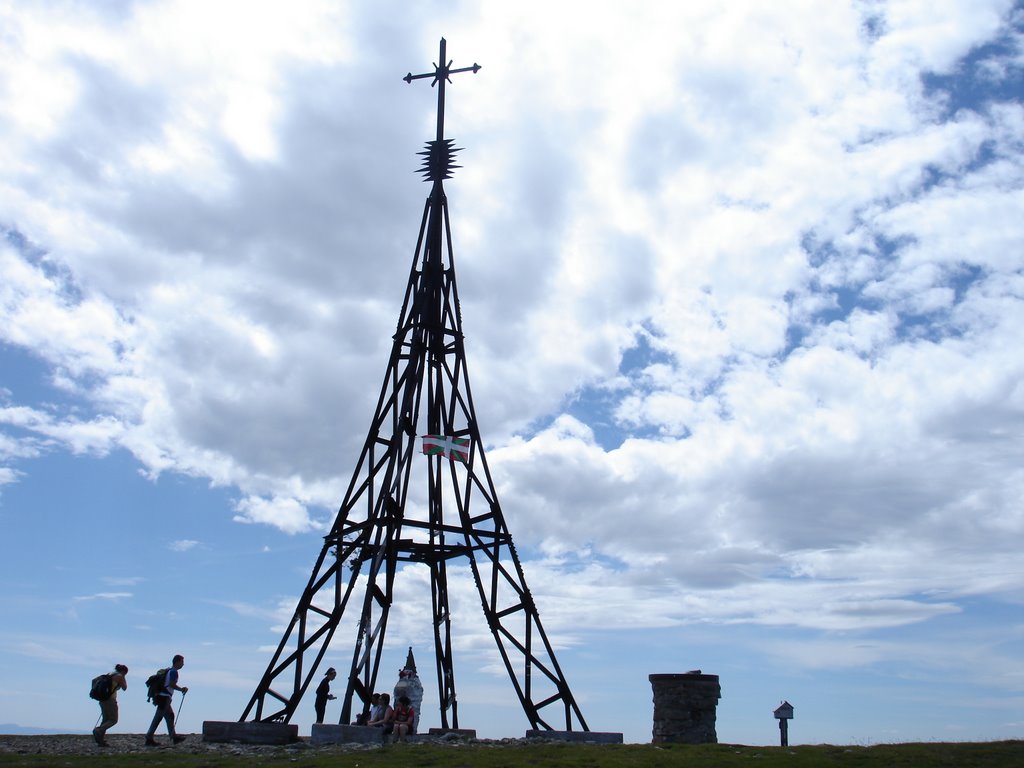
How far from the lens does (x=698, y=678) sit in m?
18.9

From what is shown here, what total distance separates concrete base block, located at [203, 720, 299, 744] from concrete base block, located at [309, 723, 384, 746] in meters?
0.92

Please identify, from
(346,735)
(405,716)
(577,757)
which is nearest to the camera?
Answer: (577,757)

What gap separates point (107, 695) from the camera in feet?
54.3

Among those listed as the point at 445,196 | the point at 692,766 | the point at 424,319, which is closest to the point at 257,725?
the point at 692,766

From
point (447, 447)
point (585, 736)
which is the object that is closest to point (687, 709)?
point (585, 736)

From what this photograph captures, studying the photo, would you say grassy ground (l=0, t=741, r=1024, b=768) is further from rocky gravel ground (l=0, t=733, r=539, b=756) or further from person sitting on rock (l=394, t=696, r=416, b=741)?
person sitting on rock (l=394, t=696, r=416, b=741)

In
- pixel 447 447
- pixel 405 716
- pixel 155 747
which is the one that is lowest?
pixel 155 747

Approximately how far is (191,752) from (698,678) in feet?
30.0

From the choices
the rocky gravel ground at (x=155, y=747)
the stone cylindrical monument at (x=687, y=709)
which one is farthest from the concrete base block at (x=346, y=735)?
the stone cylindrical monument at (x=687, y=709)

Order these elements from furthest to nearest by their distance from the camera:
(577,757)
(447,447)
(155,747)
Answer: (447,447) < (155,747) < (577,757)

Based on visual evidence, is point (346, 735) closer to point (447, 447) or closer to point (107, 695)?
point (107, 695)

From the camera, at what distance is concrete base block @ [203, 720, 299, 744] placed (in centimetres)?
1797

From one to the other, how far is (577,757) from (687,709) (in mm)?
4330

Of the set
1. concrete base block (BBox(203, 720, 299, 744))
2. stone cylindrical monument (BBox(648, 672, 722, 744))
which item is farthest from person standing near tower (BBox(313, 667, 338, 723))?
stone cylindrical monument (BBox(648, 672, 722, 744))
